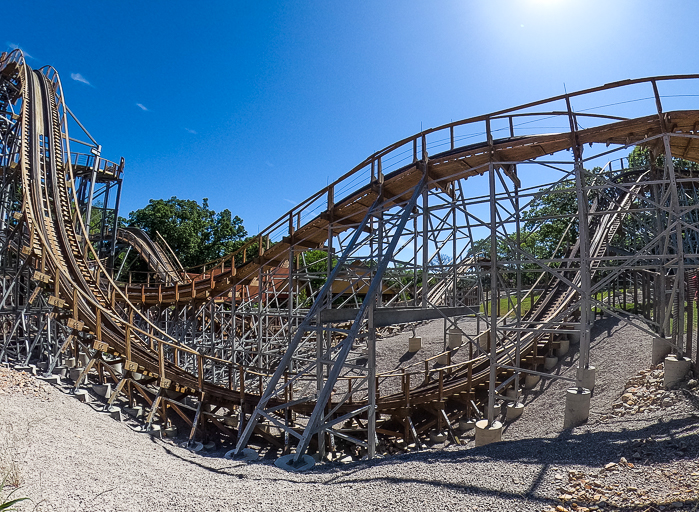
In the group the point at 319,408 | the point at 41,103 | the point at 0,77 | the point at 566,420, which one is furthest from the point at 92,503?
the point at 0,77

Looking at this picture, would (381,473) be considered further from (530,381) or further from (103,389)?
(530,381)

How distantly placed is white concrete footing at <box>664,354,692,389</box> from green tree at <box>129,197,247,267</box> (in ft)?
109

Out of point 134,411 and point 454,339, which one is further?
point 454,339

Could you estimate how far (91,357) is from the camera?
10719 millimetres

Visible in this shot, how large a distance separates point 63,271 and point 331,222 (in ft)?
22.8

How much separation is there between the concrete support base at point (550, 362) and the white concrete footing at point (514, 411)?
2839 mm

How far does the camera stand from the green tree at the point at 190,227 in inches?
1448

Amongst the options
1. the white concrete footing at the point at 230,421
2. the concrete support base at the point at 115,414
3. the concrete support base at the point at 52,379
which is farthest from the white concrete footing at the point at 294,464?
the concrete support base at the point at 52,379

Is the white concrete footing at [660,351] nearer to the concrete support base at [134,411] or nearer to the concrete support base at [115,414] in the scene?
the concrete support base at [134,411]

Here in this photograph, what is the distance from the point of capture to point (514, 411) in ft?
36.1

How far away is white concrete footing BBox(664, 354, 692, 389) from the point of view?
8852 mm

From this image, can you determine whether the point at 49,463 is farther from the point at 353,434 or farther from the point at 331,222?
the point at 331,222

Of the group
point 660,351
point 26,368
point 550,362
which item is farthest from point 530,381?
point 26,368

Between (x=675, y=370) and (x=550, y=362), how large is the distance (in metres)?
4.65
